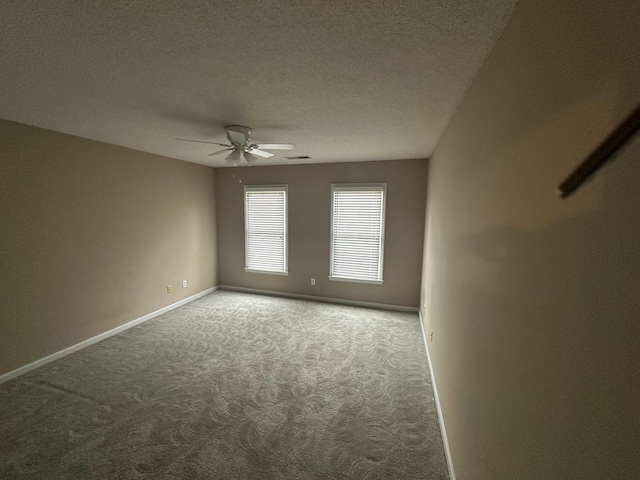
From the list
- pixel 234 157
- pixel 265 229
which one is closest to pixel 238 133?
pixel 234 157

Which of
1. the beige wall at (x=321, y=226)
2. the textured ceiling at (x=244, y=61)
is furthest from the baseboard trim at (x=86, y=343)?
the textured ceiling at (x=244, y=61)

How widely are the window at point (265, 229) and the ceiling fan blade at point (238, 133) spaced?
86.8 inches

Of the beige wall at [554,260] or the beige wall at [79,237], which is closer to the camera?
the beige wall at [554,260]

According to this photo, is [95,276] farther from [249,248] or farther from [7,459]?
[249,248]

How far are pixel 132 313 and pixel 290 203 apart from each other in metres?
3.00

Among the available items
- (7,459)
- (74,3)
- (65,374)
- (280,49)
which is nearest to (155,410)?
(7,459)

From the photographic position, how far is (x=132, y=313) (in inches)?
149

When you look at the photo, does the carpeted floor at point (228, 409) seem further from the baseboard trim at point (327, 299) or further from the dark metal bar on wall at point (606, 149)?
the dark metal bar on wall at point (606, 149)

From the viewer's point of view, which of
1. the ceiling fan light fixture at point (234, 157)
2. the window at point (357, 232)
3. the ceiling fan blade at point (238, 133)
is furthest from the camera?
the window at point (357, 232)

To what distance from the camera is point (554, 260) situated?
2.36ft

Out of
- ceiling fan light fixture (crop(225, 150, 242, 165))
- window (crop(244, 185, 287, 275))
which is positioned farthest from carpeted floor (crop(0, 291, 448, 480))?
ceiling fan light fixture (crop(225, 150, 242, 165))

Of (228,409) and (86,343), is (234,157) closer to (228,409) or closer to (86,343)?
(228,409)

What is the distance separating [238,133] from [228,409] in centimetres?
251

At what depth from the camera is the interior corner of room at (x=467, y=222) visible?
1.78 ft
